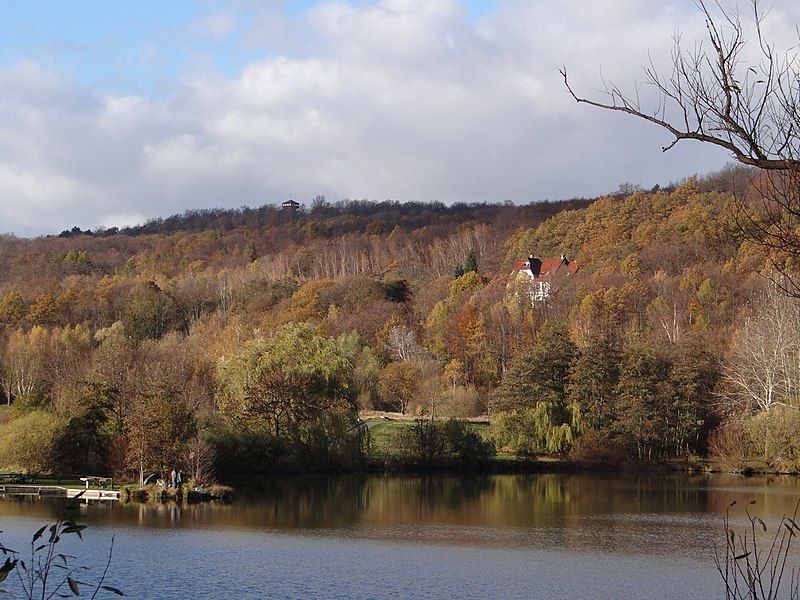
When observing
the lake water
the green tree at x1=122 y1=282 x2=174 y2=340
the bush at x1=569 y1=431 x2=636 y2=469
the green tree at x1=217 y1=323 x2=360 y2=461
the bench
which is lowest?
the lake water

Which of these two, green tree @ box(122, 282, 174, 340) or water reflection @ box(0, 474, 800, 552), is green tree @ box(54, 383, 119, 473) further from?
green tree @ box(122, 282, 174, 340)

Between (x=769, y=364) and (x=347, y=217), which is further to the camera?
(x=347, y=217)

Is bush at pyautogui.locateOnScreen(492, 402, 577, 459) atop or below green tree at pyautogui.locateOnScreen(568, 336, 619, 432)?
below

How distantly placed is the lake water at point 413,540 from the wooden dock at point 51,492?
1.48 metres

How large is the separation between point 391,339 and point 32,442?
129 feet

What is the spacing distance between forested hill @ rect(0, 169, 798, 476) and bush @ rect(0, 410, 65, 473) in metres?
0.11

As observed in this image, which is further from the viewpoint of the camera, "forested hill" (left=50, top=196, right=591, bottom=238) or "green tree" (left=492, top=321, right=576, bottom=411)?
"forested hill" (left=50, top=196, right=591, bottom=238)

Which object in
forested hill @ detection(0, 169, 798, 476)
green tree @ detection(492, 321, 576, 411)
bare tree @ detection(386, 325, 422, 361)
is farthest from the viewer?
bare tree @ detection(386, 325, 422, 361)

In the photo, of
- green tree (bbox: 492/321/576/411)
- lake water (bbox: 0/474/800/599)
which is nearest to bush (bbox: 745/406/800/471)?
lake water (bbox: 0/474/800/599)

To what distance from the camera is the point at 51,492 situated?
114 ft

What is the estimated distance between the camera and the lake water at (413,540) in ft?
69.8

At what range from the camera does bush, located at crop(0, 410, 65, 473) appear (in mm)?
38125

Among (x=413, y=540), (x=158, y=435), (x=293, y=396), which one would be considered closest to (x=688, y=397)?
(x=293, y=396)

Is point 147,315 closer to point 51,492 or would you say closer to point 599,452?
point 599,452
